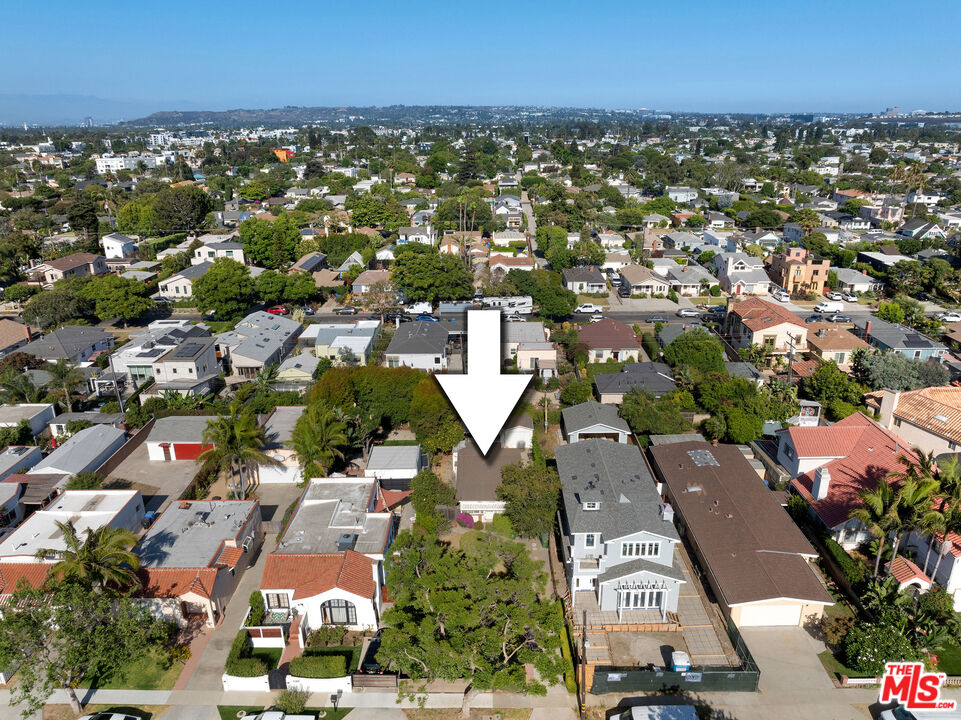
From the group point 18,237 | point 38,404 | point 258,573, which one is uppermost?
point 18,237

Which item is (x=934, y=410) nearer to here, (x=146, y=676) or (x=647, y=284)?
(x=647, y=284)

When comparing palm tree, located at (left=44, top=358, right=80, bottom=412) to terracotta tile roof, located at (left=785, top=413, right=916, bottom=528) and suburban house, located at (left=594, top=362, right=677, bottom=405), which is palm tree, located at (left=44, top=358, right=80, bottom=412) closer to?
suburban house, located at (left=594, top=362, right=677, bottom=405)

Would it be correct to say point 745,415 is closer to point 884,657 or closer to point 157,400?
point 884,657

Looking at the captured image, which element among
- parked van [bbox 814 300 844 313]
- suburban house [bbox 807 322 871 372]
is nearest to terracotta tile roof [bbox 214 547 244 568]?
suburban house [bbox 807 322 871 372]

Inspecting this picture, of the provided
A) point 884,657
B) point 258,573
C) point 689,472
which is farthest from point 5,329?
point 884,657

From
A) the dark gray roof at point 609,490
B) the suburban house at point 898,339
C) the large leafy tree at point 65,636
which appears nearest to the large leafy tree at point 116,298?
the large leafy tree at point 65,636

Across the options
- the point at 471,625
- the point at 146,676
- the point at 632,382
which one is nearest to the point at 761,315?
the point at 632,382

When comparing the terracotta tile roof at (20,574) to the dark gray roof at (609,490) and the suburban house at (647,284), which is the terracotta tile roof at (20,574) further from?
the suburban house at (647,284)
